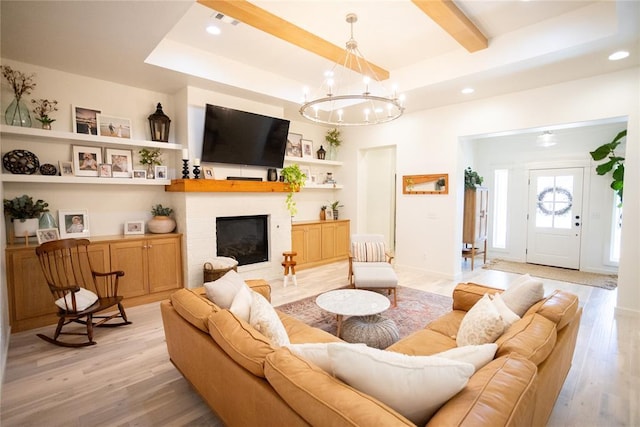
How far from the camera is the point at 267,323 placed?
181cm

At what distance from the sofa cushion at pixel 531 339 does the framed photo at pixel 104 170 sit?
4.54 m

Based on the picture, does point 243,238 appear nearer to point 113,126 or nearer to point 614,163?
point 113,126

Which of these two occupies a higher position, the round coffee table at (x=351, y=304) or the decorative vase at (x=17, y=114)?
the decorative vase at (x=17, y=114)

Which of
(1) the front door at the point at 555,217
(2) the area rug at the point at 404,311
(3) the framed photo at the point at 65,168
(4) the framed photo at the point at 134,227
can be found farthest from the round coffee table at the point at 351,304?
(1) the front door at the point at 555,217

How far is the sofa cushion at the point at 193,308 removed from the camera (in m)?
1.83

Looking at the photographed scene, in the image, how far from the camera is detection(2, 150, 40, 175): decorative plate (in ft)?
10.9

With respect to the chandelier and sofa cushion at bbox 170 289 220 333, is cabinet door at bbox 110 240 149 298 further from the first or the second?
the chandelier

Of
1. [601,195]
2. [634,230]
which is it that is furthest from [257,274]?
[601,195]

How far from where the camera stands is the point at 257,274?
196 inches

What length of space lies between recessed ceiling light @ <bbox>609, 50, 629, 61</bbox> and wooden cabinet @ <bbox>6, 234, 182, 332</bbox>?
5.63 meters

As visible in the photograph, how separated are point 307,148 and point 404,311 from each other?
3.84m

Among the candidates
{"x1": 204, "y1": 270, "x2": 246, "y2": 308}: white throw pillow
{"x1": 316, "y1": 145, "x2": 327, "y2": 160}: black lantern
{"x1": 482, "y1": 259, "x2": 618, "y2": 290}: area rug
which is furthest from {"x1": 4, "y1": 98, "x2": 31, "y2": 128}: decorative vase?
{"x1": 482, "y1": 259, "x2": 618, "y2": 290}: area rug

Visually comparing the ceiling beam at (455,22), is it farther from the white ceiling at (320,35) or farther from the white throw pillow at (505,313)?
the white throw pillow at (505,313)

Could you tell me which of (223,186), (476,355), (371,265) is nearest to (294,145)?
(223,186)
